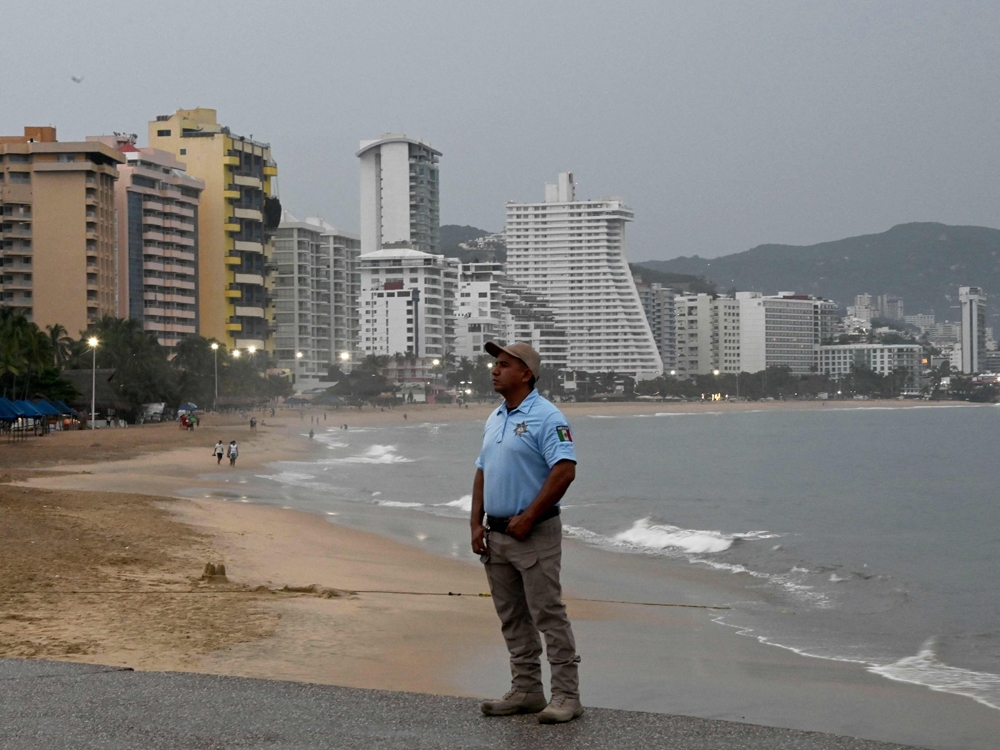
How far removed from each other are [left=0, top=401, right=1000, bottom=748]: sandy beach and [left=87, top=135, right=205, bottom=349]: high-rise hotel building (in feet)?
311

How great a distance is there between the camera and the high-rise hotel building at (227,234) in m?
118

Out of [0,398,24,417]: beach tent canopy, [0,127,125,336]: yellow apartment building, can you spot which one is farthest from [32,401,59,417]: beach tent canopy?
[0,127,125,336]: yellow apartment building

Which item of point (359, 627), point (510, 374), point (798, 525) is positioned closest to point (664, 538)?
point (798, 525)

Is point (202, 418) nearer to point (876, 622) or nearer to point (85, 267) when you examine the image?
point (85, 267)

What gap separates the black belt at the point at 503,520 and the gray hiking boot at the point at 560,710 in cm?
82

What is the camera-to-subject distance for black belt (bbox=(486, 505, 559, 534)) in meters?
5.61

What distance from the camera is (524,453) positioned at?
5.63 metres

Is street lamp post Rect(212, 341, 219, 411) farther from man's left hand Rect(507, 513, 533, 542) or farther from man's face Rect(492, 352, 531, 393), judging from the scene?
man's left hand Rect(507, 513, 533, 542)

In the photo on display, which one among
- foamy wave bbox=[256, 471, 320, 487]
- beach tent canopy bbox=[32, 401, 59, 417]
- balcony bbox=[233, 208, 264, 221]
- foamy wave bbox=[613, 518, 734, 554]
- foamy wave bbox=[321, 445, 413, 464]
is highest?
balcony bbox=[233, 208, 264, 221]

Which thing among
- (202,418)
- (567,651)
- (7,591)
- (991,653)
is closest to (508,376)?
(567,651)

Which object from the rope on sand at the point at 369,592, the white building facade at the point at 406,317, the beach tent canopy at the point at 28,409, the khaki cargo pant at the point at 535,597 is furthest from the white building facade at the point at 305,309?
the khaki cargo pant at the point at 535,597

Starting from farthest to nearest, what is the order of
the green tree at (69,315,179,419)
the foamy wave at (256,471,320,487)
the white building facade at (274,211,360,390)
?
the white building facade at (274,211,360,390) < the green tree at (69,315,179,419) < the foamy wave at (256,471,320,487)

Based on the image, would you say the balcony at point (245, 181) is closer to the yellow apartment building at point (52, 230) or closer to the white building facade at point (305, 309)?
the yellow apartment building at point (52, 230)

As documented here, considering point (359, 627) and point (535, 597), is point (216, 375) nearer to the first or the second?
point (359, 627)
